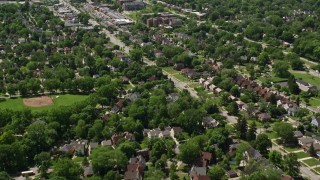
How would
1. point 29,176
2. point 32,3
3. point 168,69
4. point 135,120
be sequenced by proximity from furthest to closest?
1. point 32,3
2. point 168,69
3. point 135,120
4. point 29,176

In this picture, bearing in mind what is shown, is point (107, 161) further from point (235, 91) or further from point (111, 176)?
point (235, 91)

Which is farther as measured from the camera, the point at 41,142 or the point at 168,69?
the point at 168,69

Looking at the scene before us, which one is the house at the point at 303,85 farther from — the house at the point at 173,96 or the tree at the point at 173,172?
the tree at the point at 173,172

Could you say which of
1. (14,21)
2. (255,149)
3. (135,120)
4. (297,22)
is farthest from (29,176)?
(297,22)

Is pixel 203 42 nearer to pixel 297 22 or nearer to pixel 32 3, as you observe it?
pixel 297 22

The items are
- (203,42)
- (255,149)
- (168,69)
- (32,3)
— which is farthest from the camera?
(32,3)

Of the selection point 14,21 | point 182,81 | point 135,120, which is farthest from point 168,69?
point 14,21
